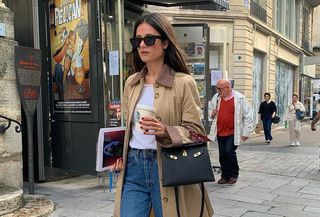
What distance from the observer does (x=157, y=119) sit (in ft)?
7.80

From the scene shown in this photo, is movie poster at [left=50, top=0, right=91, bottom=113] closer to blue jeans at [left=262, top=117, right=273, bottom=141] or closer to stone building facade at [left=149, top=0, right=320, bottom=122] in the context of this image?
stone building facade at [left=149, top=0, right=320, bottom=122]

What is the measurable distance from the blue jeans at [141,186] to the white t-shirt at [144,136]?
3 centimetres

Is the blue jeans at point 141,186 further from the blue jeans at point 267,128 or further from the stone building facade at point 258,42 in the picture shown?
the blue jeans at point 267,128

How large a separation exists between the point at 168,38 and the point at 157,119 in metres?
0.49

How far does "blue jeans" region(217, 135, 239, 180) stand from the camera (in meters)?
6.84

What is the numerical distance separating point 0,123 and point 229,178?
3.61 meters

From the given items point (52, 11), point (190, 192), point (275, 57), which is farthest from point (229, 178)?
point (275, 57)

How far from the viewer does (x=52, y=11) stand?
656cm

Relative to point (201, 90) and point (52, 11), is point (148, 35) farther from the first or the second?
point (201, 90)

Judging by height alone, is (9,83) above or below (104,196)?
above

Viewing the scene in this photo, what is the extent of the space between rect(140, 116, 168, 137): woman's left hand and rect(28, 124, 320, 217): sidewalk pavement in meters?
2.92

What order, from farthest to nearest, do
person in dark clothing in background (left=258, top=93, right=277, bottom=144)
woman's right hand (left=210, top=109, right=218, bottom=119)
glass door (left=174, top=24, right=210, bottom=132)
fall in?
person in dark clothing in background (left=258, top=93, right=277, bottom=144), glass door (left=174, top=24, right=210, bottom=132), woman's right hand (left=210, top=109, right=218, bottom=119)

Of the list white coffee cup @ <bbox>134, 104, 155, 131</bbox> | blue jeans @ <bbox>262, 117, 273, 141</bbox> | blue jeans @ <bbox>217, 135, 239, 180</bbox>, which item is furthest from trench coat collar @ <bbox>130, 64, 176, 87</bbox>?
blue jeans @ <bbox>262, 117, 273, 141</bbox>

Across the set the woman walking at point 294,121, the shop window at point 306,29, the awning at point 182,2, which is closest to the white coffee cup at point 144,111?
the awning at point 182,2
